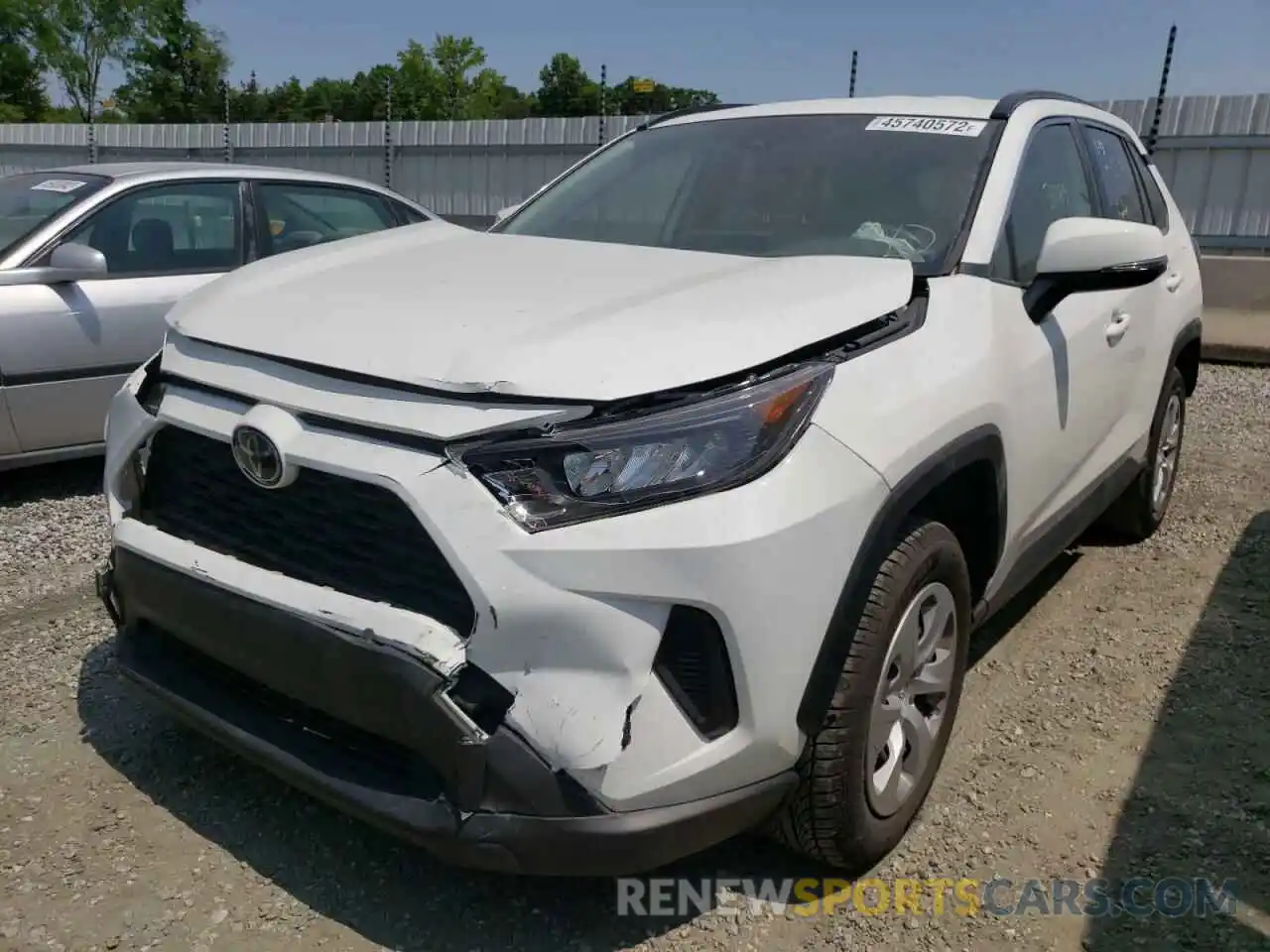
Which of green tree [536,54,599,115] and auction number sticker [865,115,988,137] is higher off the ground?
green tree [536,54,599,115]

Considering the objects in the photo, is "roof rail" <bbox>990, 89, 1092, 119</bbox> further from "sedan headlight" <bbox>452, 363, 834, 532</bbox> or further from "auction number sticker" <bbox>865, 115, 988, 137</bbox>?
"sedan headlight" <bbox>452, 363, 834, 532</bbox>

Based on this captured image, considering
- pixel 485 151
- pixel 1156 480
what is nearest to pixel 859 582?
pixel 1156 480

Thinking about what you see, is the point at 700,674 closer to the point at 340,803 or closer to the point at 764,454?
the point at 764,454

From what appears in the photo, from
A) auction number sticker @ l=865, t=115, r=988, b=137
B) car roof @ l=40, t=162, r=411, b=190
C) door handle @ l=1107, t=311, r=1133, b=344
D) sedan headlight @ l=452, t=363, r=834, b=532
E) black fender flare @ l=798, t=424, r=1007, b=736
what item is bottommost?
black fender flare @ l=798, t=424, r=1007, b=736

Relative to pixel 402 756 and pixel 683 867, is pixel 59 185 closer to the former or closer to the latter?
pixel 402 756

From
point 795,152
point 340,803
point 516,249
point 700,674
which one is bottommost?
point 340,803

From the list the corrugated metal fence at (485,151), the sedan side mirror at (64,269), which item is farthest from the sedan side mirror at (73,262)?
the corrugated metal fence at (485,151)

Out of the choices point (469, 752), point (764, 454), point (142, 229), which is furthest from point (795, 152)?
point (142, 229)

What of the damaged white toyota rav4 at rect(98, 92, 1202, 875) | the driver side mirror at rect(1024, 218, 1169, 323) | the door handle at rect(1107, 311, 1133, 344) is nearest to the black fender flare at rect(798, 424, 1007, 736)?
the damaged white toyota rav4 at rect(98, 92, 1202, 875)

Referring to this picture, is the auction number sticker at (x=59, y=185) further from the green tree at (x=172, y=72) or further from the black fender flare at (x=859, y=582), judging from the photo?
the green tree at (x=172, y=72)

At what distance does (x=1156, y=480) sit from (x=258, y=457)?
389 cm

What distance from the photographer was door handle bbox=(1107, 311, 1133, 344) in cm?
336

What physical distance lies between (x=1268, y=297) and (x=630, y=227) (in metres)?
7.93

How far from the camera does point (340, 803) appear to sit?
201 centimetres
